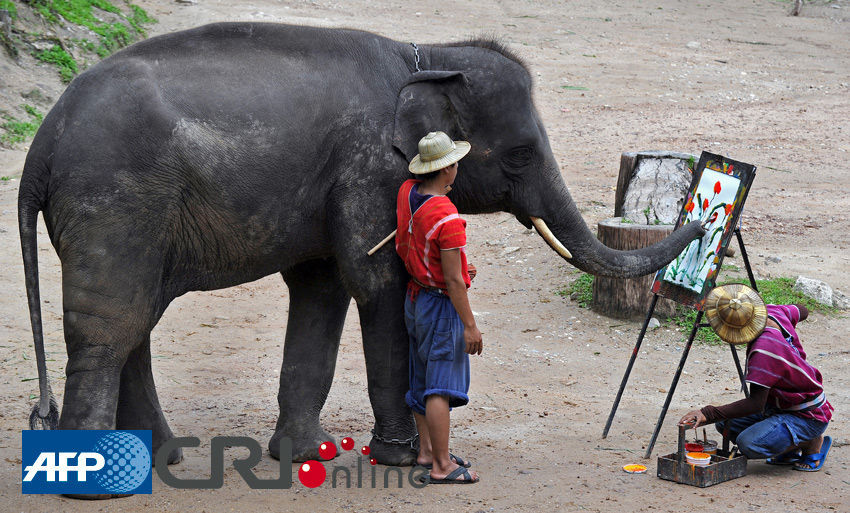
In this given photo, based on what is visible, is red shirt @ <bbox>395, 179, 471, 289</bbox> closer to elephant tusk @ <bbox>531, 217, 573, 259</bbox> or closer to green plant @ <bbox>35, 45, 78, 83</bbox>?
elephant tusk @ <bbox>531, 217, 573, 259</bbox>

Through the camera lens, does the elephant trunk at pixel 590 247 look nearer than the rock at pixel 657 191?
Yes

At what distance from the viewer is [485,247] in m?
9.98

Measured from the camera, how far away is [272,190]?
190 inches

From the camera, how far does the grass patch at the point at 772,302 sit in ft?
25.9

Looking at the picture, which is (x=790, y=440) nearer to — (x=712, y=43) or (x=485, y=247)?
(x=485, y=247)

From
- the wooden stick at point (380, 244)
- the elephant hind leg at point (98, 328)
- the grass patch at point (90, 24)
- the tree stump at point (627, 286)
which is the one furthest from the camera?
the grass patch at point (90, 24)

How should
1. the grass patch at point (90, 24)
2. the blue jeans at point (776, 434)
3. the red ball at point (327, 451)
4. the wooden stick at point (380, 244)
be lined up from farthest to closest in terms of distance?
the grass patch at point (90, 24), the red ball at point (327, 451), the blue jeans at point (776, 434), the wooden stick at point (380, 244)

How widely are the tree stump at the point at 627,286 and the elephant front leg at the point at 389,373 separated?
319 cm

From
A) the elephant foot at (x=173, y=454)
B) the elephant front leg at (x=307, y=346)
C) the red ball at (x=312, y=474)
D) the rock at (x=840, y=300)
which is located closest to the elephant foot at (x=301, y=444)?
the elephant front leg at (x=307, y=346)

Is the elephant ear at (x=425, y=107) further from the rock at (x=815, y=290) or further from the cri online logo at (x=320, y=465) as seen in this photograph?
the rock at (x=815, y=290)

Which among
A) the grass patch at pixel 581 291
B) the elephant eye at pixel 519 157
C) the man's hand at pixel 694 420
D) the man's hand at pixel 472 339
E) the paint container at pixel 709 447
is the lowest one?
the grass patch at pixel 581 291

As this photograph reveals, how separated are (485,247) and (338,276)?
14.9 feet

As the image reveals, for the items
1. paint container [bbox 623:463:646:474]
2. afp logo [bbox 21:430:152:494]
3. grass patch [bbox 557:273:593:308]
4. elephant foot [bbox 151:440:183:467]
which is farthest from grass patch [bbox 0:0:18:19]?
paint container [bbox 623:463:646:474]

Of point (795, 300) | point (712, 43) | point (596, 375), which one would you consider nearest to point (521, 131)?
point (596, 375)
